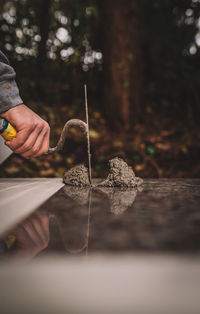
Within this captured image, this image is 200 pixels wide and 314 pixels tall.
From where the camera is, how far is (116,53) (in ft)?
12.0

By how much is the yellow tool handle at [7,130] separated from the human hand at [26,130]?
0.01 meters

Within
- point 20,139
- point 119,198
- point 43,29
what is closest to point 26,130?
point 20,139

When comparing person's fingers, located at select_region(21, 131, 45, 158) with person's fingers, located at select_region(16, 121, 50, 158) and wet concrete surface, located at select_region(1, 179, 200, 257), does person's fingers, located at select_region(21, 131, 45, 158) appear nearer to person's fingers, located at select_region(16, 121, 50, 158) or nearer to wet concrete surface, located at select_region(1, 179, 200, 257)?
person's fingers, located at select_region(16, 121, 50, 158)

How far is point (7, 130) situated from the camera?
1143 mm

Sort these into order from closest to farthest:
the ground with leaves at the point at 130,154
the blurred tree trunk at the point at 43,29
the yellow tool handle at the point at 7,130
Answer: the yellow tool handle at the point at 7,130
the ground with leaves at the point at 130,154
the blurred tree trunk at the point at 43,29

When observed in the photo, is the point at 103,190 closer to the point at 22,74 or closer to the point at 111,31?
the point at 111,31

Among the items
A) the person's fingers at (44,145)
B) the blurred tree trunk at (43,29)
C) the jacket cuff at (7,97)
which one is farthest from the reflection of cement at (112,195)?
the blurred tree trunk at (43,29)

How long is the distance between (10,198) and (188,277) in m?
0.65

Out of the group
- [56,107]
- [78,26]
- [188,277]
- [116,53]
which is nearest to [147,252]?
[188,277]

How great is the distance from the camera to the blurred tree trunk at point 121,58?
3.67m

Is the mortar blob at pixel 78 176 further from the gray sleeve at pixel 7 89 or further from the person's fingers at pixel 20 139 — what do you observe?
the gray sleeve at pixel 7 89

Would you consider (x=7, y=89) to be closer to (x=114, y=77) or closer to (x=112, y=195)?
(x=112, y=195)

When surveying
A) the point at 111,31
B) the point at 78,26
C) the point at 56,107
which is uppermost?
the point at 78,26

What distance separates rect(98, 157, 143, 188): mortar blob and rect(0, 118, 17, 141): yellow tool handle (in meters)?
0.38
